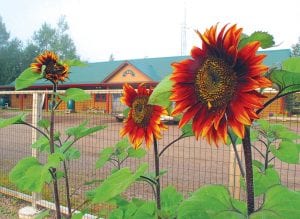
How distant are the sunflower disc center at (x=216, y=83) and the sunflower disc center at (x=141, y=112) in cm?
40

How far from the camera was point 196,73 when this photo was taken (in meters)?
0.72

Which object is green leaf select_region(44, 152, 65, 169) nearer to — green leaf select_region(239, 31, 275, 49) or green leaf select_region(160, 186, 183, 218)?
green leaf select_region(160, 186, 183, 218)

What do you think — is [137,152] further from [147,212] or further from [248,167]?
[248,167]

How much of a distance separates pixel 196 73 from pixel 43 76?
1.00 meters

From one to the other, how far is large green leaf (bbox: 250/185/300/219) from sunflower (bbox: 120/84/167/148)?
403mm

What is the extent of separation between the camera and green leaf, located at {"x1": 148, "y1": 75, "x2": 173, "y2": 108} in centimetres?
73

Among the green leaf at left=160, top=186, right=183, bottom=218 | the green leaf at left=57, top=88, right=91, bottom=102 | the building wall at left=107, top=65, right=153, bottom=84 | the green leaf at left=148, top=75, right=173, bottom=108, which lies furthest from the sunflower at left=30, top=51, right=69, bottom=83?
the building wall at left=107, top=65, right=153, bottom=84

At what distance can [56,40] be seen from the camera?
171ft

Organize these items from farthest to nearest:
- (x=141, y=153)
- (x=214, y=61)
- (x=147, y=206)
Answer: (x=141, y=153)
(x=147, y=206)
(x=214, y=61)

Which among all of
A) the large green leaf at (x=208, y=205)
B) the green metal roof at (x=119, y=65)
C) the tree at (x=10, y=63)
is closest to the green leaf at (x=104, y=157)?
the large green leaf at (x=208, y=205)

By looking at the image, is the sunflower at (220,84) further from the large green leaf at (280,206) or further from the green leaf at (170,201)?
the green leaf at (170,201)

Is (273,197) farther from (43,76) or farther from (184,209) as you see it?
(43,76)

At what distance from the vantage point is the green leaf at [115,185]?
0.76 meters

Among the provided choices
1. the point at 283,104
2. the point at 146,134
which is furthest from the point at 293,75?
the point at 283,104
